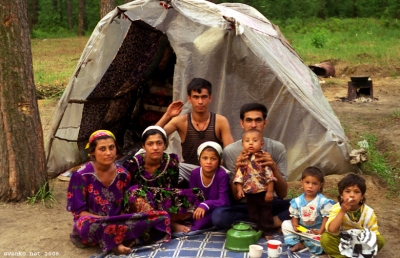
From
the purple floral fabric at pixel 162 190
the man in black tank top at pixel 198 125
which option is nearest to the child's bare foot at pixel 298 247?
the purple floral fabric at pixel 162 190

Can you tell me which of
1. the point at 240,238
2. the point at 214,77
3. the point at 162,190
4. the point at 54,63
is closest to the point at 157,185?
the point at 162,190

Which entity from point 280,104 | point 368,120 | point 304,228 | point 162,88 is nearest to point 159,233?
point 304,228

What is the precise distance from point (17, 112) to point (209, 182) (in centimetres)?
173

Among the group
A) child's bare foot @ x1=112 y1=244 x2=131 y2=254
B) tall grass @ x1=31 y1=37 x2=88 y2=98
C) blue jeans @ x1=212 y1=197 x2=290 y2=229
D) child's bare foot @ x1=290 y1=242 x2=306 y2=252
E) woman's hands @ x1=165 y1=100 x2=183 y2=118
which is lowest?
child's bare foot @ x1=112 y1=244 x2=131 y2=254

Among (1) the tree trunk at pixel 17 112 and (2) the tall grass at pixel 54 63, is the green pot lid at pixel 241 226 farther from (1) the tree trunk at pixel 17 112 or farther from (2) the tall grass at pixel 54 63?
(2) the tall grass at pixel 54 63

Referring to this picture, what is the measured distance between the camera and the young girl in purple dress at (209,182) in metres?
3.75

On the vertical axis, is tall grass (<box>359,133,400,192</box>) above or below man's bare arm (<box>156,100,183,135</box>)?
below

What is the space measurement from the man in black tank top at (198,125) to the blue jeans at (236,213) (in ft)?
1.77

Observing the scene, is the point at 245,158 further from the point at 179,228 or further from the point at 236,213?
the point at 179,228

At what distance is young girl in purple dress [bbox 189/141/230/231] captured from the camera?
375cm

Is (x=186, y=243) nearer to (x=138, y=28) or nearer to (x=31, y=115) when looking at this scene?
(x=31, y=115)

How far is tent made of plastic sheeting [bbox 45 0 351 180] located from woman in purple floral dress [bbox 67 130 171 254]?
1.34 meters

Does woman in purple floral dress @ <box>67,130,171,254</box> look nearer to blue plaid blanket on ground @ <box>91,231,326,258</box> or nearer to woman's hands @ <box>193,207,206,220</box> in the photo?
blue plaid blanket on ground @ <box>91,231,326,258</box>

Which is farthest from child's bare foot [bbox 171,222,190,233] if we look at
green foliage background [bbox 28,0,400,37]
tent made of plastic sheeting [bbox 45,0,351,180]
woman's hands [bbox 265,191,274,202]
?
green foliage background [bbox 28,0,400,37]
